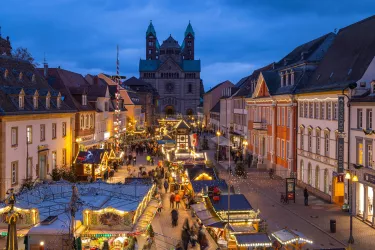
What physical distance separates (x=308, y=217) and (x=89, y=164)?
17288 mm

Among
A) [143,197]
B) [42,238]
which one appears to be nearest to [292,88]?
[143,197]

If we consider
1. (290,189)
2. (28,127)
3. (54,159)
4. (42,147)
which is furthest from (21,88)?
(290,189)

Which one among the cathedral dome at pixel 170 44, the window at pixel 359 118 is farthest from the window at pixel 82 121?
the cathedral dome at pixel 170 44

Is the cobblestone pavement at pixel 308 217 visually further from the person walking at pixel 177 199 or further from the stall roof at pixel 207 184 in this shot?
the person walking at pixel 177 199

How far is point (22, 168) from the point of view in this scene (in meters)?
32.2

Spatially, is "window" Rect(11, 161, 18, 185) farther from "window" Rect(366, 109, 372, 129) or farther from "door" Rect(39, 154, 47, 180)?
"window" Rect(366, 109, 372, 129)

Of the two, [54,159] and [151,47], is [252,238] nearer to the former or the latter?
[54,159]

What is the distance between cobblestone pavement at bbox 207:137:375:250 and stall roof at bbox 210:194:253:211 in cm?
240

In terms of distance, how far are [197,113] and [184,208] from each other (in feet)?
371

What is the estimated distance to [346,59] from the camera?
34.4 m

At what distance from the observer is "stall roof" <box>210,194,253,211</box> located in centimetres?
2066

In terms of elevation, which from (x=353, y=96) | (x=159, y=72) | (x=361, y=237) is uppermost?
(x=159, y=72)

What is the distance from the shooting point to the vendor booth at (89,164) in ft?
122

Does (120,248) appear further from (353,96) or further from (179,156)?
(179,156)
